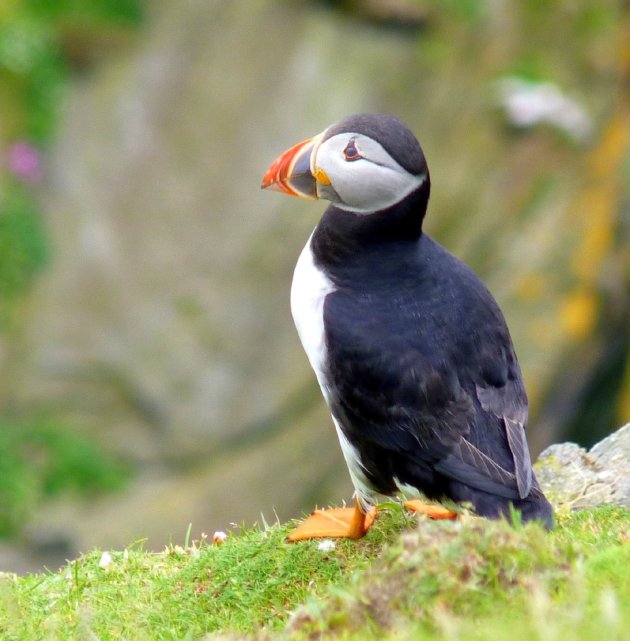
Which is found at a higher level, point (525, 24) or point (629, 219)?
point (525, 24)

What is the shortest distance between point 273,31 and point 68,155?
2051mm

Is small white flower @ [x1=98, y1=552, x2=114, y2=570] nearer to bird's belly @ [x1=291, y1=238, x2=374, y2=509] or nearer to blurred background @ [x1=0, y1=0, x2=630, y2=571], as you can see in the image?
bird's belly @ [x1=291, y1=238, x2=374, y2=509]

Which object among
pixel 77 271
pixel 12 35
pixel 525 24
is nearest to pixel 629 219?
pixel 525 24

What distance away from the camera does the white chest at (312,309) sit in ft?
13.3

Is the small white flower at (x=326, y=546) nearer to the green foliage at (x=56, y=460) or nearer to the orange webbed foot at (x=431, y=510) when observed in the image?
the orange webbed foot at (x=431, y=510)

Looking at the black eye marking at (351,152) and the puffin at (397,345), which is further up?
the black eye marking at (351,152)

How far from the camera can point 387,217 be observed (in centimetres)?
416

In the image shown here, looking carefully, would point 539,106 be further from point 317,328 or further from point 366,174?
point 317,328

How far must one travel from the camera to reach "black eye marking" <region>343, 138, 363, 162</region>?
13.3 feet

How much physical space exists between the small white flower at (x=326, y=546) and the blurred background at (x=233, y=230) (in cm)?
488

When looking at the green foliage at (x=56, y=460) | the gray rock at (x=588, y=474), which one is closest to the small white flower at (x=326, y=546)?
the gray rock at (x=588, y=474)

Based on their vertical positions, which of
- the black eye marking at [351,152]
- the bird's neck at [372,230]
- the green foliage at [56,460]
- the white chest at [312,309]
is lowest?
the green foliage at [56,460]

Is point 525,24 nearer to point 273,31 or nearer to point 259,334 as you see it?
point 273,31

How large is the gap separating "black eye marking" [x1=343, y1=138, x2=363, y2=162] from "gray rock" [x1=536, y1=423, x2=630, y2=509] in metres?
1.55
